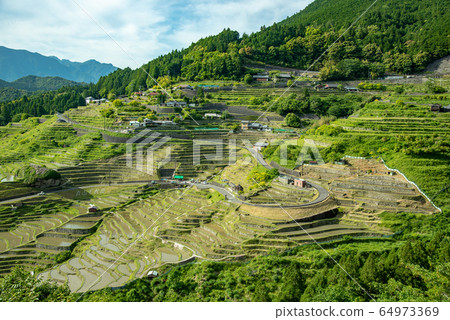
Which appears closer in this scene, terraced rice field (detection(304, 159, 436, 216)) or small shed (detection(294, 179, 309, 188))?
terraced rice field (detection(304, 159, 436, 216))

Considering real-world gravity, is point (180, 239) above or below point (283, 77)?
below

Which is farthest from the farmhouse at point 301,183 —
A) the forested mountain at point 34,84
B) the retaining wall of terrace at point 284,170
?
the forested mountain at point 34,84

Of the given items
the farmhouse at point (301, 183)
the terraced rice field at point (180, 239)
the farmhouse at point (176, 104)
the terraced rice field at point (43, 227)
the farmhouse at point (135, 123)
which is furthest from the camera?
the farmhouse at point (176, 104)

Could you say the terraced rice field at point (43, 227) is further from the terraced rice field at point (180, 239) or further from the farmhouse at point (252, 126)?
the farmhouse at point (252, 126)

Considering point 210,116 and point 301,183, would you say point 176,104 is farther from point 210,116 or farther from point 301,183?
point 301,183

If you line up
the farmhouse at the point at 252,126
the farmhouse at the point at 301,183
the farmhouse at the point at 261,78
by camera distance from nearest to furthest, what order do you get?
1. the farmhouse at the point at 301,183
2. the farmhouse at the point at 252,126
3. the farmhouse at the point at 261,78

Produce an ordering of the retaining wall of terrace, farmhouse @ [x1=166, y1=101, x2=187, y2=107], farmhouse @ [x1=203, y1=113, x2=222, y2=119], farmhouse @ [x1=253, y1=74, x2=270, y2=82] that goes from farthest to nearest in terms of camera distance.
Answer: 1. farmhouse @ [x1=253, y1=74, x2=270, y2=82]
2. farmhouse @ [x1=166, y1=101, x2=187, y2=107]
3. farmhouse @ [x1=203, y1=113, x2=222, y2=119]
4. the retaining wall of terrace

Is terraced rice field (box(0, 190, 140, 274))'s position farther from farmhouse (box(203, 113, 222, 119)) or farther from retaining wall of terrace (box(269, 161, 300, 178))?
farmhouse (box(203, 113, 222, 119))

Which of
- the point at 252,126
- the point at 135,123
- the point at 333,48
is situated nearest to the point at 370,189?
the point at 252,126

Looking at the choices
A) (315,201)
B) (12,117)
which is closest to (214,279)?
(315,201)

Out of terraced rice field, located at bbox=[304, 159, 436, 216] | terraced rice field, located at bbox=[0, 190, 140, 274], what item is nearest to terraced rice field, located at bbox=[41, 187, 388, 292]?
terraced rice field, located at bbox=[0, 190, 140, 274]

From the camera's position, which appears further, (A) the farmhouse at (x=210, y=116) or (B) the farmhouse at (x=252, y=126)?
(A) the farmhouse at (x=210, y=116)
